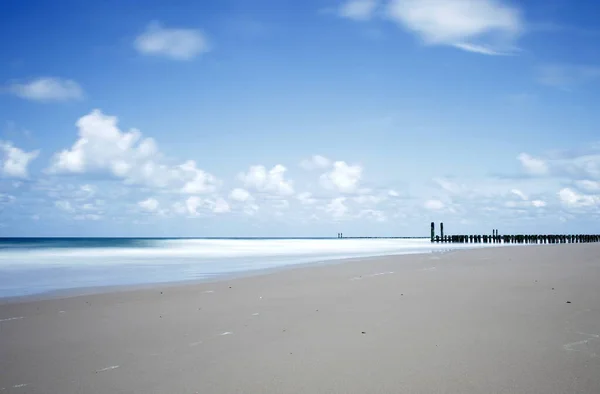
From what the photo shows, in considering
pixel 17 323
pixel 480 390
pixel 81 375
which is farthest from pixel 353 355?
pixel 17 323

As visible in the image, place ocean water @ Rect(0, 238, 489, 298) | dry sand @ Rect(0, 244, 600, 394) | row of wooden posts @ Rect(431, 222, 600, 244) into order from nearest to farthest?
dry sand @ Rect(0, 244, 600, 394) → ocean water @ Rect(0, 238, 489, 298) → row of wooden posts @ Rect(431, 222, 600, 244)

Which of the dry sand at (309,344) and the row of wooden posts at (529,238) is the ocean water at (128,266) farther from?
the row of wooden posts at (529,238)

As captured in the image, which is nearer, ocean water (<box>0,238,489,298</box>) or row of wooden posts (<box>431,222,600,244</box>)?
ocean water (<box>0,238,489,298</box>)

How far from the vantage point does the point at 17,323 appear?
27.2 ft

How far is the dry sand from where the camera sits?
15.5 feet

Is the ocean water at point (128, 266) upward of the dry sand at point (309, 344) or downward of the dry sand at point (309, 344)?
downward

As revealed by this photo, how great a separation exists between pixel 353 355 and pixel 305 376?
974 millimetres

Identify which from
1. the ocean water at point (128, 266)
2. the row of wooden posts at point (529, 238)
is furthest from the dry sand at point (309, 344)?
the row of wooden posts at point (529, 238)

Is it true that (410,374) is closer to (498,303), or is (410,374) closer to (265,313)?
(265,313)

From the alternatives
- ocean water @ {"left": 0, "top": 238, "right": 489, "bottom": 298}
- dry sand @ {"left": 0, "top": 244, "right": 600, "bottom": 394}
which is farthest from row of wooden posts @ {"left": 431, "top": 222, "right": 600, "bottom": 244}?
dry sand @ {"left": 0, "top": 244, "right": 600, "bottom": 394}

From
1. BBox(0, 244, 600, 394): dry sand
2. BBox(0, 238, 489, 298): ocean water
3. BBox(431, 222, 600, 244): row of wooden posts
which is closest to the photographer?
BBox(0, 244, 600, 394): dry sand

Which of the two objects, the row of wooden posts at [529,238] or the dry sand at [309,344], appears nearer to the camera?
the dry sand at [309,344]

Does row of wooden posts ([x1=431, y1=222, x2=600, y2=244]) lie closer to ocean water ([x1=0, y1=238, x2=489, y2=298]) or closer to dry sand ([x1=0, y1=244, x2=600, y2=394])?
ocean water ([x1=0, y1=238, x2=489, y2=298])

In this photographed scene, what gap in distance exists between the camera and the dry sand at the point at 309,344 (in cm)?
472
